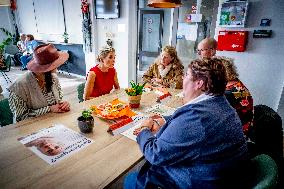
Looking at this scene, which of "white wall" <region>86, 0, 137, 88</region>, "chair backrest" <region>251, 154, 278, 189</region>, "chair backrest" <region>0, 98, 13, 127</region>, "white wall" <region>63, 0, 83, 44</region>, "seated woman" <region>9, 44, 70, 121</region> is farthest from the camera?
"white wall" <region>63, 0, 83, 44</region>

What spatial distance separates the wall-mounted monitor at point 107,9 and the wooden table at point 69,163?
A: 383 cm

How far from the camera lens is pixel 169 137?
0.99 m

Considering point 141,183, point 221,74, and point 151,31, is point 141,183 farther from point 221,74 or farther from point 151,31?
point 151,31

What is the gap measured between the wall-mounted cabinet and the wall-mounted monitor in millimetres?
2427

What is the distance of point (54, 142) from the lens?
1314mm

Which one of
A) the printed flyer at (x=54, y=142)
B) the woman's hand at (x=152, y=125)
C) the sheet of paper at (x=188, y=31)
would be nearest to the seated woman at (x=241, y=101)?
the woman's hand at (x=152, y=125)

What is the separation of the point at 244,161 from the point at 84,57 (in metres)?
5.92

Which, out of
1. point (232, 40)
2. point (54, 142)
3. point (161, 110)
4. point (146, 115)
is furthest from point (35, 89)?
point (232, 40)

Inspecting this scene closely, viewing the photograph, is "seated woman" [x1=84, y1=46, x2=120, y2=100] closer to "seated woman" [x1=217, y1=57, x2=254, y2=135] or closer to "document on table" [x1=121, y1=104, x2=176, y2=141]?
"document on table" [x1=121, y1=104, x2=176, y2=141]

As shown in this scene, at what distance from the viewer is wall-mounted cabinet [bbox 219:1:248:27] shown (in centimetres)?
299

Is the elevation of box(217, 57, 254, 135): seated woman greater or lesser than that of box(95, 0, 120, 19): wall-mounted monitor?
lesser

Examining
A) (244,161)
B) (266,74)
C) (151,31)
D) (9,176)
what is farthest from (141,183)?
(151,31)

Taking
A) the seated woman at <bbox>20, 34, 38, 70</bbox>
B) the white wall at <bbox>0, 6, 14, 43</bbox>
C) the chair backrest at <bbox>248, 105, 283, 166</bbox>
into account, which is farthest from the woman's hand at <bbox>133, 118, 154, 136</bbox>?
the white wall at <bbox>0, 6, 14, 43</bbox>

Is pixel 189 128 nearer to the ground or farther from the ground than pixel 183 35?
nearer to the ground
